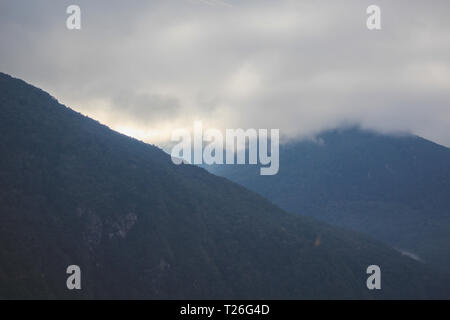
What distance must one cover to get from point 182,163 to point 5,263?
81113 millimetres

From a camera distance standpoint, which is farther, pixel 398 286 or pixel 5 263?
pixel 398 286

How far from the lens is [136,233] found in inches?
4980

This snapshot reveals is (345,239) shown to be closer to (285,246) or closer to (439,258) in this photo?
(285,246)

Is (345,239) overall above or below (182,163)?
below

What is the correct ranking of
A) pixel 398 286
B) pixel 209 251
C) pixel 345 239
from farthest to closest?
1. pixel 345 239
2. pixel 398 286
3. pixel 209 251

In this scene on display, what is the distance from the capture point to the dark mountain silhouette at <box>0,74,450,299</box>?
361 ft

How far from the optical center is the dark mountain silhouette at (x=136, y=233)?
10994cm

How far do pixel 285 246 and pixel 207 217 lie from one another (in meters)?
21.2
